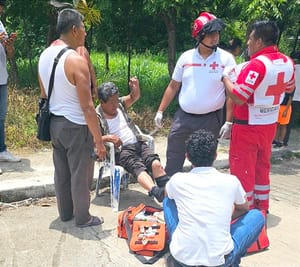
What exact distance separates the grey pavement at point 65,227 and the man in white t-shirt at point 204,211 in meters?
0.68

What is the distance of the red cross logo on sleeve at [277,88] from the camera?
13.4 feet

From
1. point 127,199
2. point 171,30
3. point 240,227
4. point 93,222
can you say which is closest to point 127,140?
point 127,199

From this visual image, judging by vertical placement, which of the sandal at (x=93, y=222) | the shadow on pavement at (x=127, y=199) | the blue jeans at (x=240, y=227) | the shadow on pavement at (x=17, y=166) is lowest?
the shadow on pavement at (x=127, y=199)

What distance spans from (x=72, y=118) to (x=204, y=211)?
1515 mm

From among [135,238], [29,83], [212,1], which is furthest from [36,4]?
[135,238]

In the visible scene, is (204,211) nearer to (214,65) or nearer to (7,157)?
(214,65)

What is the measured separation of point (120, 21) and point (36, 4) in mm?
1566

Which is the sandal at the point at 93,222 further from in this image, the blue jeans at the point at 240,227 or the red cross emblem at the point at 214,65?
the red cross emblem at the point at 214,65

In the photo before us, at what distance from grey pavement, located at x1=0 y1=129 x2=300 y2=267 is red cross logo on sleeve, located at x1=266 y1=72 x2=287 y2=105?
1.25m

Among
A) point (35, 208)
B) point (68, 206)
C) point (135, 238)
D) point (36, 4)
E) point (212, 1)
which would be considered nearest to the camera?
point (135, 238)

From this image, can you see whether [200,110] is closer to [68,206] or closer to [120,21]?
[68,206]

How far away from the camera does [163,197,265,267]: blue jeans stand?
334cm

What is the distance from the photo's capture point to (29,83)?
868 centimetres

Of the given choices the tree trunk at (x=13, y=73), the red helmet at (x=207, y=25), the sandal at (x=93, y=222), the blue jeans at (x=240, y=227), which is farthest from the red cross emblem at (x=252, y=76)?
the tree trunk at (x=13, y=73)
